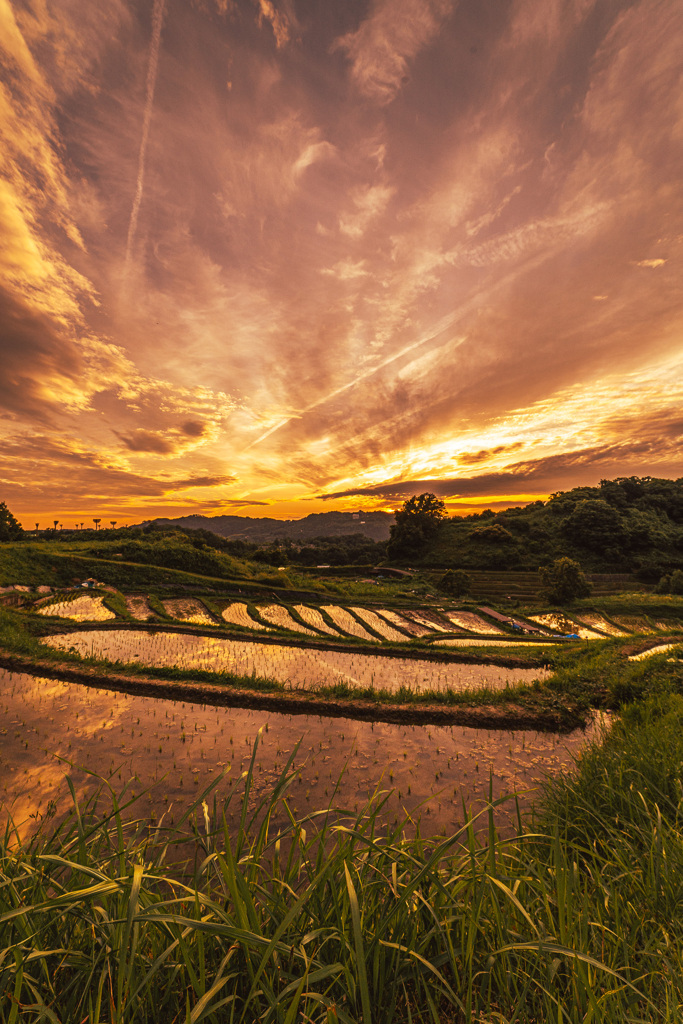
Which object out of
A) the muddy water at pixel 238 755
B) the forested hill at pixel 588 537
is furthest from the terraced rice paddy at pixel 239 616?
the forested hill at pixel 588 537

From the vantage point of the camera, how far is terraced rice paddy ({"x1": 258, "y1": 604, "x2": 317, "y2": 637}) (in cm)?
2025

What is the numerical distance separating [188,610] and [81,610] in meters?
5.61

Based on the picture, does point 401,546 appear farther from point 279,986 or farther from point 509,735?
point 279,986

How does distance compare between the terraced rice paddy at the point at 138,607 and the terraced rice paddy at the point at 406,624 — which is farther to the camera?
the terraced rice paddy at the point at 406,624

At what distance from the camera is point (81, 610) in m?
20.1

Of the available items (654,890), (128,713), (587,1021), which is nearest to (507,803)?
(654,890)

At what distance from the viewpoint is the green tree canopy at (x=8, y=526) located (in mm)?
44469

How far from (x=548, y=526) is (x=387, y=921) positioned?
70.2 m

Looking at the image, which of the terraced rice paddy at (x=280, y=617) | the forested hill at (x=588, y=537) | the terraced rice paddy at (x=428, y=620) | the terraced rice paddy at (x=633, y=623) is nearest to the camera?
the terraced rice paddy at (x=280, y=617)

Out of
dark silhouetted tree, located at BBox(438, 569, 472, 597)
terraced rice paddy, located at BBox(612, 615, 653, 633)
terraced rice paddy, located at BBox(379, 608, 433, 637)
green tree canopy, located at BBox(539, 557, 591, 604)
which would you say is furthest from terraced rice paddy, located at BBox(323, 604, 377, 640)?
green tree canopy, located at BBox(539, 557, 591, 604)

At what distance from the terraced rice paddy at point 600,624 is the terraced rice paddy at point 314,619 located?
18.2 meters

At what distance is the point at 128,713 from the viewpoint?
8.56 m

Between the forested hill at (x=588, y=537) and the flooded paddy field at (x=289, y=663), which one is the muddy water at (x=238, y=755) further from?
the forested hill at (x=588, y=537)

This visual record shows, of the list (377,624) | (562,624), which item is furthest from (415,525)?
(377,624)
